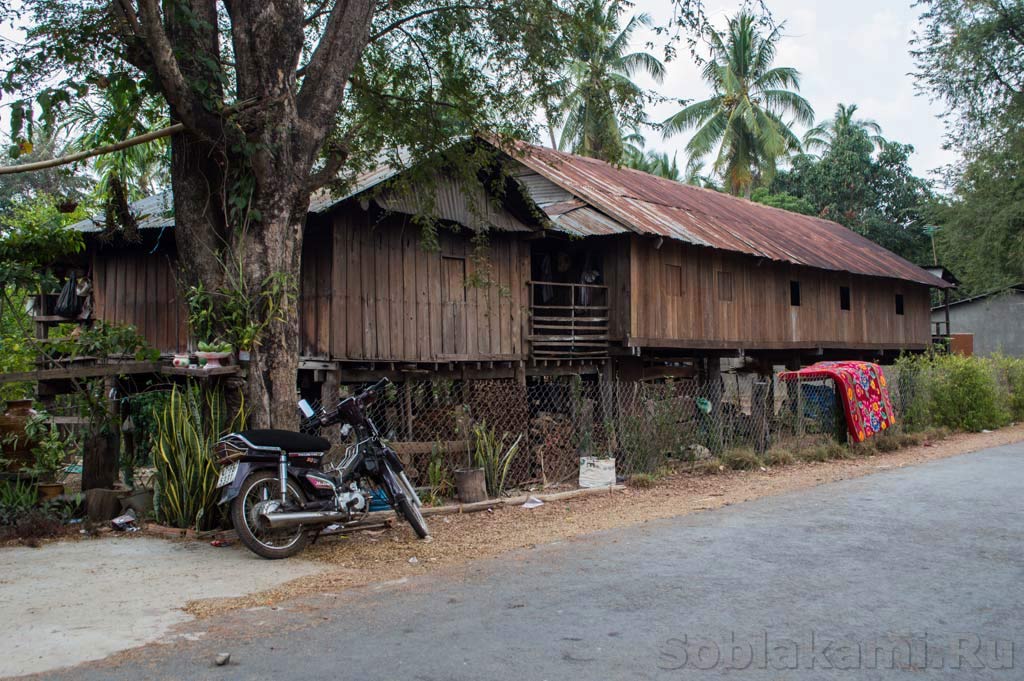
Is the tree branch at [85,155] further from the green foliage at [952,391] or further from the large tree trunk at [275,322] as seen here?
the green foliage at [952,391]

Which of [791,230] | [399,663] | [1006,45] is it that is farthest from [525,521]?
[1006,45]

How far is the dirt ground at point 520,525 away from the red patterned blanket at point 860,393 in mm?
859

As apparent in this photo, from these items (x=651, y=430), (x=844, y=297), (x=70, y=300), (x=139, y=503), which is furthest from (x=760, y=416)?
(x=70, y=300)

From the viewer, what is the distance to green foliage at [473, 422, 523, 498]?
10703mm

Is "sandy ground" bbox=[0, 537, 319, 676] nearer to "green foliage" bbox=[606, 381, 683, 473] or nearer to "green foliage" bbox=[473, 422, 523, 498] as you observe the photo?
"green foliage" bbox=[473, 422, 523, 498]

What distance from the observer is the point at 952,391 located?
18703 mm

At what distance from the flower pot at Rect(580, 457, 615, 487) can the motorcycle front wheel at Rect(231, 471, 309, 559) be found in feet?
16.3

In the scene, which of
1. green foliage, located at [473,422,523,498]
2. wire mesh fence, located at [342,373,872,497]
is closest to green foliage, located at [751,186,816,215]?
wire mesh fence, located at [342,373,872,497]

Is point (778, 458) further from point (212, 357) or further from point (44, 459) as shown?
point (44, 459)

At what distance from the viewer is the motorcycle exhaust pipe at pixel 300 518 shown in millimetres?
6750

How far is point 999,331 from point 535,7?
32570mm

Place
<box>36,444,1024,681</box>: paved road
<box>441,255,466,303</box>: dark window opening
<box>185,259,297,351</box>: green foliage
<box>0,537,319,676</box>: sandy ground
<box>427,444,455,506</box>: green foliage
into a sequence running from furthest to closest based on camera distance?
<box>441,255,466,303</box>: dark window opening → <box>427,444,455,506</box>: green foliage → <box>185,259,297,351</box>: green foliage → <box>0,537,319,676</box>: sandy ground → <box>36,444,1024,681</box>: paved road
